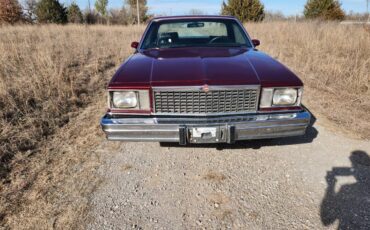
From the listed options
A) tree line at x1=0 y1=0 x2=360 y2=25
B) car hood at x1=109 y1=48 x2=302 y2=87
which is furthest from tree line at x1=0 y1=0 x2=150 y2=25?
car hood at x1=109 y1=48 x2=302 y2=87

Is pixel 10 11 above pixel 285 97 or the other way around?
above

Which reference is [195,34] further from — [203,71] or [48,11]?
[48,11]

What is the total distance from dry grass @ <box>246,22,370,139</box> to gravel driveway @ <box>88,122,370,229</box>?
2.88 ft

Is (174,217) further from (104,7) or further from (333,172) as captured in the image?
(104,7)

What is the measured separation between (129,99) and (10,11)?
31.2 metres

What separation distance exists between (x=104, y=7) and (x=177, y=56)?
4000 centimetres

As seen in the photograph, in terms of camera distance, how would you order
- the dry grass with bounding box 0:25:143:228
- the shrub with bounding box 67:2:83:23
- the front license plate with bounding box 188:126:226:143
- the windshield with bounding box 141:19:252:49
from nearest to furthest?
the dry grass with bounding box 0:25:143:228 → the front license plate with bounding box 188:126:226:143 → the windshield with bounding box 141:19:252:49 → the shrub with bounding box 67:2:83:23

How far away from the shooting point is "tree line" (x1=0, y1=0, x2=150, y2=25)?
25.8 metres

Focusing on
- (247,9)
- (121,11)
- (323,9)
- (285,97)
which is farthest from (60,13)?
(285,97)

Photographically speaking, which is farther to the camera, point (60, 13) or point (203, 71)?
point (60, 13)

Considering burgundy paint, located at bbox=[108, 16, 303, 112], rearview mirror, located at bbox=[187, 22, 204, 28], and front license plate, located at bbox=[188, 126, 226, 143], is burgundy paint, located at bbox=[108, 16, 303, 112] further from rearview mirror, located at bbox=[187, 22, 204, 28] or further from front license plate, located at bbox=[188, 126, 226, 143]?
rearview mirror, located at bbox=[187, 22, 204, 28]

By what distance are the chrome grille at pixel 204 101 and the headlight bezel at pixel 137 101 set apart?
3.6 inches

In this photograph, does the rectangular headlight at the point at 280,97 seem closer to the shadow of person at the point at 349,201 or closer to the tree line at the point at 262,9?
the shadow of person at the point at 349,201

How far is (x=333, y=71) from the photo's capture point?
255 inches
